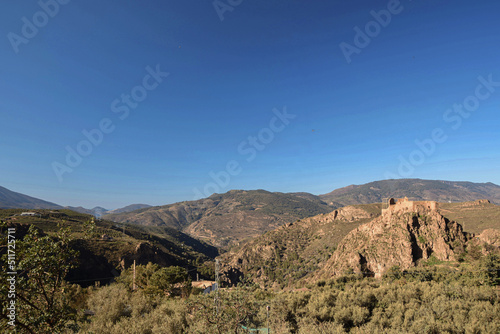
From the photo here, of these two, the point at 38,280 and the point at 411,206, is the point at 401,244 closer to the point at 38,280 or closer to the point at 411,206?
the point at 411,206

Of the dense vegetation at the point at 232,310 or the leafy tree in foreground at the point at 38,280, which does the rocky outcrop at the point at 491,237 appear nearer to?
the dense vegetation at the point at 232,310

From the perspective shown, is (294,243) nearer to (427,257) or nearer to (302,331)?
(427,257)

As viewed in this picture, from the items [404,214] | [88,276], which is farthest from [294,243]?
[88,276]

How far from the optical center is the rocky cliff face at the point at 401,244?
46.4m

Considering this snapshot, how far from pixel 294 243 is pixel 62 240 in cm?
11459

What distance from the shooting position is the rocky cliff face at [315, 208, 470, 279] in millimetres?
46400

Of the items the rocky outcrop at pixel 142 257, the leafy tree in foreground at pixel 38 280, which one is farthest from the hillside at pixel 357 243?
the rocky outcrop at pixel 142 257

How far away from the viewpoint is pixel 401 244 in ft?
169

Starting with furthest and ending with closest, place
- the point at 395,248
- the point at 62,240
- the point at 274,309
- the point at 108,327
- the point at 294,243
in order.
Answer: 1. the point at 294,243
2. the point at 395,248
3. the point at 274,309
4. the point at 108,327
5. the point at 62,240

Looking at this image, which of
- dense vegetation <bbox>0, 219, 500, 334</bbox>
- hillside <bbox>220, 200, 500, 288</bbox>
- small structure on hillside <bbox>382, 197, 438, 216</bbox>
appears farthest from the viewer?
small structure on hillside <bbox>382, 197, 438, 216</bbox>

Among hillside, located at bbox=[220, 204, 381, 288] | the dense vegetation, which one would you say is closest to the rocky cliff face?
hillside, located at bbox=[220, 204, 381, 288]

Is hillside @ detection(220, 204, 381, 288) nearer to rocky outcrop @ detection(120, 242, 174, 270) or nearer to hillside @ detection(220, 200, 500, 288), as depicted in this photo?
hillside @ detection(220, 200, 500, 288)

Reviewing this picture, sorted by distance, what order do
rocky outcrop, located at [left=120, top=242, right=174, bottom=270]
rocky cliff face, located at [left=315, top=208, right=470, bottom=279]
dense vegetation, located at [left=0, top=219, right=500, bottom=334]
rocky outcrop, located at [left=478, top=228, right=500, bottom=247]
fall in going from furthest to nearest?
1. rocky outcrop, located at [left=120, top=242, right=174, bottom=270]
2. rocky cliff face, located at [left=315, top=208, right=470, bottom=279]
3. rocky outcrop, located at [left=478, top=228, right=500, bottom=247]
4. dense vegetation, located at [left=0, top=219, right=500, bottom=334]

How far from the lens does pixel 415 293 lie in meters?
18.3
